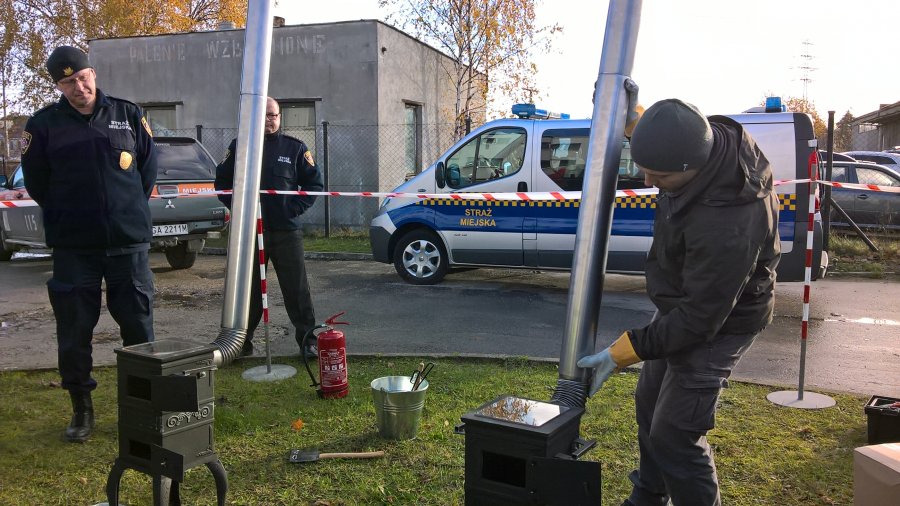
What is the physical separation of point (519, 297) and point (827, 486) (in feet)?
18.0

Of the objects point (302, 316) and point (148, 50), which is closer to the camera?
point (302, 316)

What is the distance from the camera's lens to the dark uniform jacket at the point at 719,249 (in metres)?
2.38

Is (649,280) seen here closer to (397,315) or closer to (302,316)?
(302,316)

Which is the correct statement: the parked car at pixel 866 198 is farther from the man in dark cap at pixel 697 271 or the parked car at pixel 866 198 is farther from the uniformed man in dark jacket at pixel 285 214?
the man in dark cap at pixel 697 271

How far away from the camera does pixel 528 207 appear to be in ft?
29.2

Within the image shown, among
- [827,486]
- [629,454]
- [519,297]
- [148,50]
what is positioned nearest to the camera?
[827,486]

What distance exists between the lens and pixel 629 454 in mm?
3951

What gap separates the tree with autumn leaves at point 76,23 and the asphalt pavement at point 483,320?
72.1 ft

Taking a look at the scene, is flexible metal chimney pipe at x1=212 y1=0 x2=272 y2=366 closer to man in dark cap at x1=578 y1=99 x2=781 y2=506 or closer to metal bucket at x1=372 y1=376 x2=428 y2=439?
metal bucket at x1=372 y1=376 x2=428 y2=439

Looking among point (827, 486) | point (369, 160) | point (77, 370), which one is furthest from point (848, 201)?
point (77, 370)

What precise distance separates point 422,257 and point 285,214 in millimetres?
4065

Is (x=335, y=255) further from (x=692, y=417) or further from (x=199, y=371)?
(x=692, y=417)

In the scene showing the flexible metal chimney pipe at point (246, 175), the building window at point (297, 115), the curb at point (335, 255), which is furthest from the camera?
the building window at point (297, 115)

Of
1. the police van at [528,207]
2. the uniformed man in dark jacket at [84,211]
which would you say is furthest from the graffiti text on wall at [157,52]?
the uniformed man in dark jacket at [84,211]
